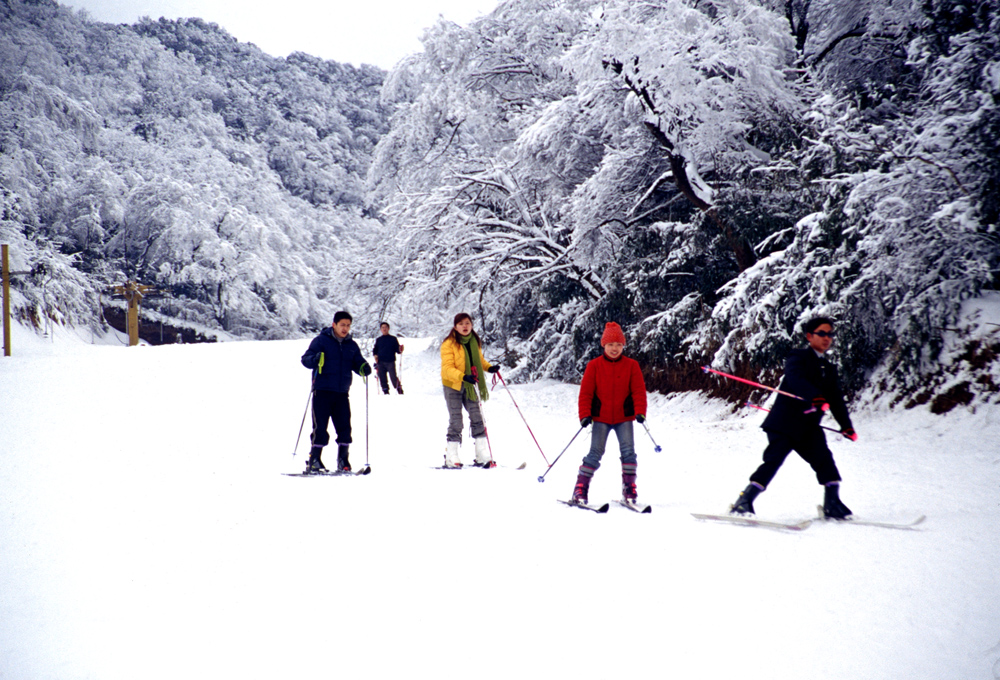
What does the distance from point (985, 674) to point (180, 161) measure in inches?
2673

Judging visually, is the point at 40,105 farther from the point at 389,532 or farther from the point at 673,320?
the point at 389,532

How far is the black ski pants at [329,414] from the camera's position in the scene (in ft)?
25.9

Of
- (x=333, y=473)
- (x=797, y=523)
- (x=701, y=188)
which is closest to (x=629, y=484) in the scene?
(x=797, y=523)

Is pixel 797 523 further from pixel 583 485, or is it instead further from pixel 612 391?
pixel 612 391

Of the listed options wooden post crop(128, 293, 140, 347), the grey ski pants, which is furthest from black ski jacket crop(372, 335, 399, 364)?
wooden post crop(128, 293, 140, 347)

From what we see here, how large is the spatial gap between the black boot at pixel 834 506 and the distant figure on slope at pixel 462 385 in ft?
13.2

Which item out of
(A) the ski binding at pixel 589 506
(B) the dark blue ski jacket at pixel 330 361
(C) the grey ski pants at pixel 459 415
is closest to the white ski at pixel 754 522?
(A) the ski binding at pixel 589 506

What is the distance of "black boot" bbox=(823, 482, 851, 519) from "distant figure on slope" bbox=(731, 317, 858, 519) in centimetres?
5

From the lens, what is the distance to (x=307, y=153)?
251 ft

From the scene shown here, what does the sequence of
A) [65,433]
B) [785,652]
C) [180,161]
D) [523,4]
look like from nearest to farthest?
[785,652] < [65,433] < [523,4] < [180,161]

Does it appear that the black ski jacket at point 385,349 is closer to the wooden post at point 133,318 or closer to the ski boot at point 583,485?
the ski boot at point 583,485

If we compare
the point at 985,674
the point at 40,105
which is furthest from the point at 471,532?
the point at 40,105

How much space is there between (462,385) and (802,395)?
4.27 metres

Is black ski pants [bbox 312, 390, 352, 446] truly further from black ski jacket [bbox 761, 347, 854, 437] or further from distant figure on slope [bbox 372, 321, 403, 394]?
distant figure on slope [bbox 372, 321, 403, 394]
